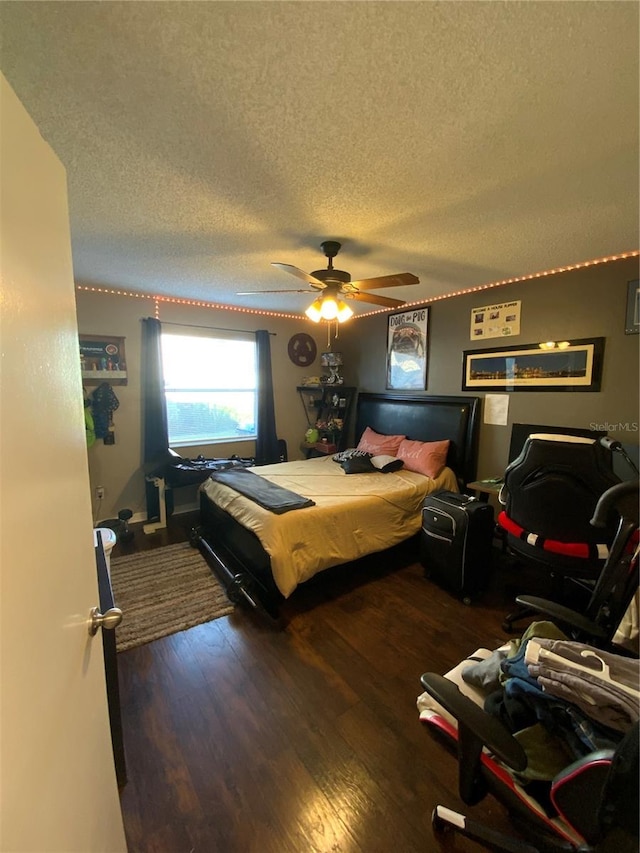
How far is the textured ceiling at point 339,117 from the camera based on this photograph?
0.91m

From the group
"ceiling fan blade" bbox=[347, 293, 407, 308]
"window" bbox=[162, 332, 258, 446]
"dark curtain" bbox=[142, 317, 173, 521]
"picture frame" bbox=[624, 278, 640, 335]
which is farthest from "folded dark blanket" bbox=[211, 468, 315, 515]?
"picture frame" bbox=[624, 278, 640, 335]

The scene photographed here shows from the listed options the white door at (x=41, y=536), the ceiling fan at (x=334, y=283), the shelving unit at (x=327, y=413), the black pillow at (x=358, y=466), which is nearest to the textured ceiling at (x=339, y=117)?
the ceiling fan at (x=334, y=283)

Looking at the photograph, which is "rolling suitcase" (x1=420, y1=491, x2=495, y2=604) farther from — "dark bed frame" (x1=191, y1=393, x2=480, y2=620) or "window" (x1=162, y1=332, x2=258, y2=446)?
"window" (x1=162, y1=332, x2=258, y2=446)

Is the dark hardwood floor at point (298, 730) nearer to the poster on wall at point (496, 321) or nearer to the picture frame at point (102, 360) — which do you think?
the poster on wall at point (496, 321)

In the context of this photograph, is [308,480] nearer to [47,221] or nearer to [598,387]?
[598,387]

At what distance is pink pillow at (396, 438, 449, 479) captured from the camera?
3.37m

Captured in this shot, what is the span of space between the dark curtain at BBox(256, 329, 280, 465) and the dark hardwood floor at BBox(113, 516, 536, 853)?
231cm

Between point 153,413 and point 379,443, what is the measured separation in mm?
2588

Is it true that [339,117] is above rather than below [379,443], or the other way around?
above

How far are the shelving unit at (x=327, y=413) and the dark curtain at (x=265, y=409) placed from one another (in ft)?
1.70

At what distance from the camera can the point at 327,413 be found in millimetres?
4980

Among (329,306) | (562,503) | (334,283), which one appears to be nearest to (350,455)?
(329,306)

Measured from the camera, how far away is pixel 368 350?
178 inches

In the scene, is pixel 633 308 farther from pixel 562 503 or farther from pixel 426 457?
pixel 426 457
